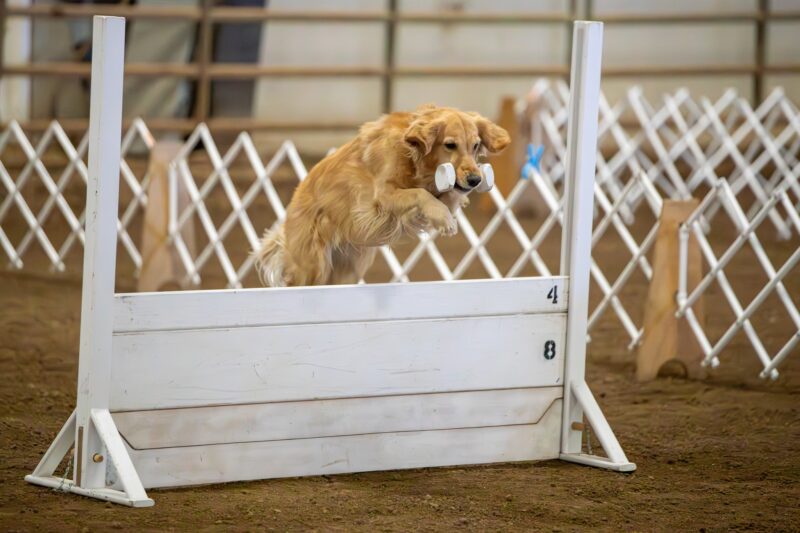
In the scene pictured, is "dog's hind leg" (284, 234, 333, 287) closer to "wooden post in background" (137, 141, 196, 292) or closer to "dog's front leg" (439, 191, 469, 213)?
"dog's front leg" (439, 191, 469, 213)

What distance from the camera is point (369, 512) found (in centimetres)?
295

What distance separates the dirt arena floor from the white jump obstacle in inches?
2.9

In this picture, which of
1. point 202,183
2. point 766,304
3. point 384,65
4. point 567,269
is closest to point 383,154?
point 567,269

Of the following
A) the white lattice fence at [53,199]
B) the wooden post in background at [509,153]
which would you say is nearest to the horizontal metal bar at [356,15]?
the white lattice fence at [53,199]

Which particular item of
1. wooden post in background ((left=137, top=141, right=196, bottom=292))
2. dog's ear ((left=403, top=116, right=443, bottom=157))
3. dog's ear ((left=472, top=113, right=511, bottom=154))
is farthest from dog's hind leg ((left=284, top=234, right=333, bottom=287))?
wooden post in background ((left=137, top=141, right=196, bottom=292))

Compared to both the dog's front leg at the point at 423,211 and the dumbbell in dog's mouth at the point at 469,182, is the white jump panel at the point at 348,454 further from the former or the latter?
the dumbbell in dog's mouth at the point at 469,182

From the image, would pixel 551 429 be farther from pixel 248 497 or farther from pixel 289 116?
pixel 289 116

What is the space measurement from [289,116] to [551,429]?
708 cm

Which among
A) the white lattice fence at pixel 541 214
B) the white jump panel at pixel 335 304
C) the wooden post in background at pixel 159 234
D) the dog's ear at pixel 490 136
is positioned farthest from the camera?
the wooden post in background at pixel 159 234

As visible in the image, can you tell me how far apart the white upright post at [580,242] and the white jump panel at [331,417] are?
0.09 m

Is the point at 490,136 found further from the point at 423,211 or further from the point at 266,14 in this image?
the point at 266,14

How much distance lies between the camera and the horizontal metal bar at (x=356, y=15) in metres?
8.78

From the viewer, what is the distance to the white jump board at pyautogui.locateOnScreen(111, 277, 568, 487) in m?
3.00

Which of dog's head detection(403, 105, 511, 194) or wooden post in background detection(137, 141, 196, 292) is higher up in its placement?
dog's head detection(403, 105, 511, 194)
